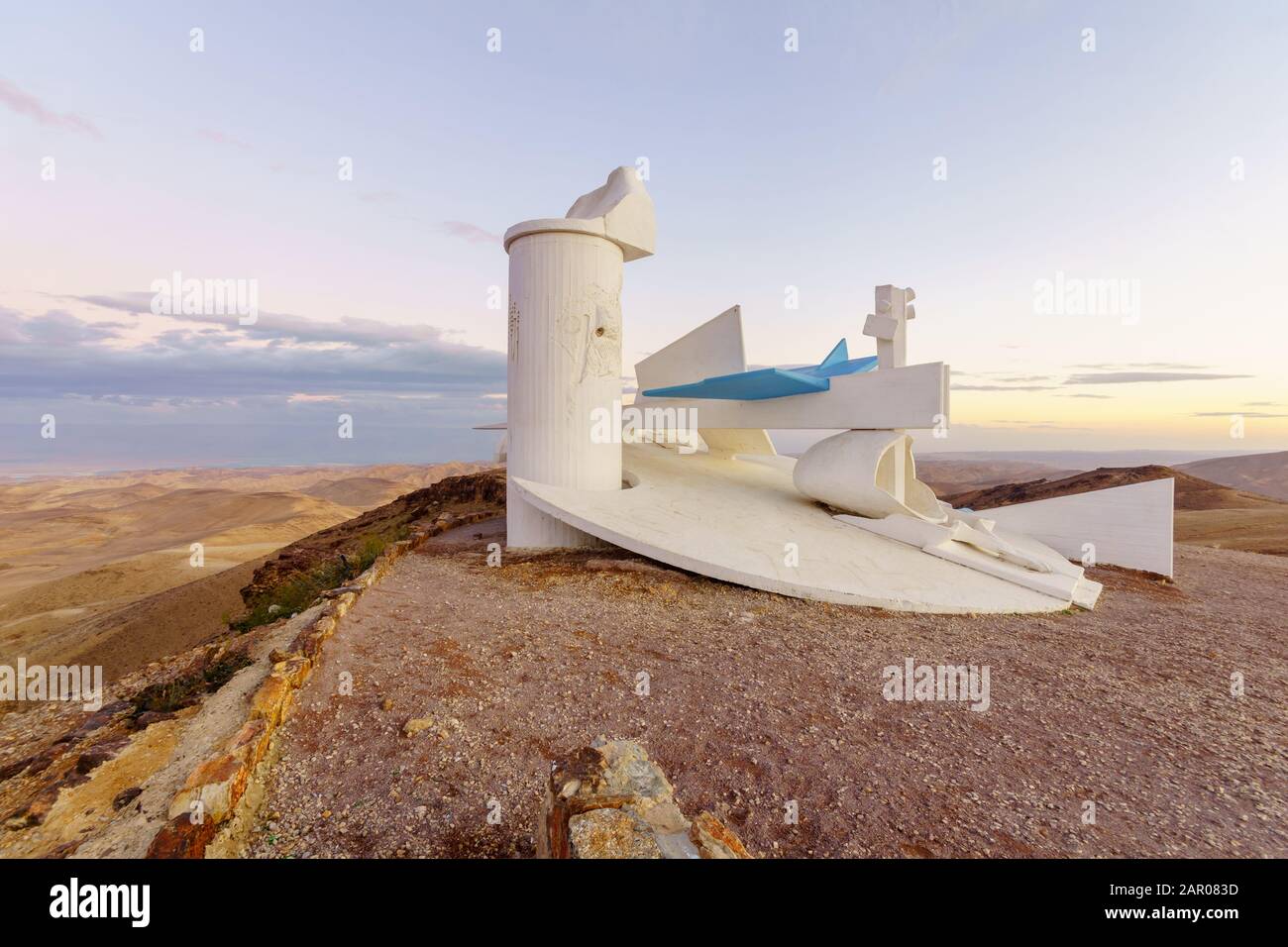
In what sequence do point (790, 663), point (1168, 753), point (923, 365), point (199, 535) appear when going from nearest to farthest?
point (1168, 753) < point (790, 663) < point (923, 365) < point (199, 535)

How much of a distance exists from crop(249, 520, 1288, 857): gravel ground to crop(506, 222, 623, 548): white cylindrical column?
2.66 m

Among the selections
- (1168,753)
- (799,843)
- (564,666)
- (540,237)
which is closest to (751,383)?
(540,237)

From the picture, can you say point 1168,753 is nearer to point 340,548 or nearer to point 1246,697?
point 1246,697

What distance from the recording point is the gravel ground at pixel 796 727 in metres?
3.00

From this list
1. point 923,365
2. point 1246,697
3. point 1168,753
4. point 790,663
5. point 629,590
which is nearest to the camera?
point 1168,753

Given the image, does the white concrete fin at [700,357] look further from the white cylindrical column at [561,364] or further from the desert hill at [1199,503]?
the desert hill at [1199,503]

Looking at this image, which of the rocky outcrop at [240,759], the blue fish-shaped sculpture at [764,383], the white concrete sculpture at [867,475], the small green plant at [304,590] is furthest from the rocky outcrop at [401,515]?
the rocky outcrop at [240,759]

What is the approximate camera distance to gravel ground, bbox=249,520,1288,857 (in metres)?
3.00

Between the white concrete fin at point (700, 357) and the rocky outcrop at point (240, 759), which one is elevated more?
the white concrete fin at point (700, 357)

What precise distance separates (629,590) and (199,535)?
2217 cm

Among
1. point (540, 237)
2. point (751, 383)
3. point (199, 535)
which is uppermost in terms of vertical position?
point (540, 237)

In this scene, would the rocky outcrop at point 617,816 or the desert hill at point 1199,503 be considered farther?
the desert hill at point 1199,503

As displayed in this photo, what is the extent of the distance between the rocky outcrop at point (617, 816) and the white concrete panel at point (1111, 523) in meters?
10.2

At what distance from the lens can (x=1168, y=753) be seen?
3836 mm
